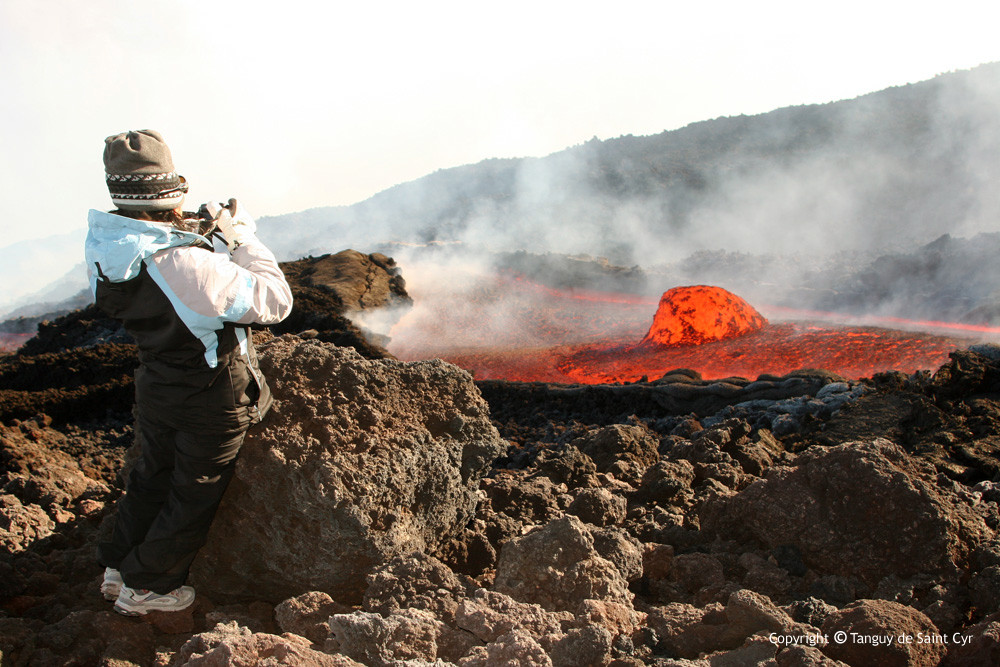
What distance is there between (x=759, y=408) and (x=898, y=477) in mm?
4412

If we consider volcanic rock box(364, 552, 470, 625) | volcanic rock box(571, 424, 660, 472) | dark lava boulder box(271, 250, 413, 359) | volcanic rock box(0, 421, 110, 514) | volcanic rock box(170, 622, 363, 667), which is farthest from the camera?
dark lava boulder box(271, 250, 413, 359)

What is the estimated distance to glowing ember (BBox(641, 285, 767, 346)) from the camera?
14.6 meters

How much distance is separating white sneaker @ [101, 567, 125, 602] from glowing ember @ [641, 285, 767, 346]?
13284 mm

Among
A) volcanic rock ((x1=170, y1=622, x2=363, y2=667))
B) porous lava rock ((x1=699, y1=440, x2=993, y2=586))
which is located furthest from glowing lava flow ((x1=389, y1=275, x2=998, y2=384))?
volcanic rock ((x1=170, y1=622, x2=363, y2=667))

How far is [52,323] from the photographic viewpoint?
45.9 ft

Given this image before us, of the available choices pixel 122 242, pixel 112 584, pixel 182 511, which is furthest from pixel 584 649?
pixel 122 242

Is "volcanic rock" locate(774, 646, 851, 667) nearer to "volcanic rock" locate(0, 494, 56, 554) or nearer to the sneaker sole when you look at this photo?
the sneaker sole

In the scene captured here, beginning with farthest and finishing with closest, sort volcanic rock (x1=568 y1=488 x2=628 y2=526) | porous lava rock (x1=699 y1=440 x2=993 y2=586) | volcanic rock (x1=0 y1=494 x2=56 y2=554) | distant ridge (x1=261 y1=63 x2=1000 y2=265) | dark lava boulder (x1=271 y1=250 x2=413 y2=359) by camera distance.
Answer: distant ridge (x1=261 y1=63 x2=1000 y2=265) < dark lava boulder (x1=271 y1=250 x2=413 y2=359) < volcanic rock (x1=568 y1=488 x2=628 y2=526) < volcanic rock (x1=0 y1=494 x2=56 y2=554) < porous lava rock (x1=699 y1=440 x2=993 y2=586)

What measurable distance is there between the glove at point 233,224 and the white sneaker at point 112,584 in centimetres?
131

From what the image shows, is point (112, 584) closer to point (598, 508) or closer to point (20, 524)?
point (20, 524)

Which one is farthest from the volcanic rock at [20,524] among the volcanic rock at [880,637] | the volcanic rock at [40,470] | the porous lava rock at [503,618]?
the volcanic rock at [880,637]

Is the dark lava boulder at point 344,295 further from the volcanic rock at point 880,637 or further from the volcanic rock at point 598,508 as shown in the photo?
the volcanic rock at point 880,637

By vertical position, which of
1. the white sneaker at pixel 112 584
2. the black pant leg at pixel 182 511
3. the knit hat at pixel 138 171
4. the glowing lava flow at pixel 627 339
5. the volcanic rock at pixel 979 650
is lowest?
the glowing lava flow at pixel 627 339

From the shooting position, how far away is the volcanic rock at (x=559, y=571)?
2.44 m
